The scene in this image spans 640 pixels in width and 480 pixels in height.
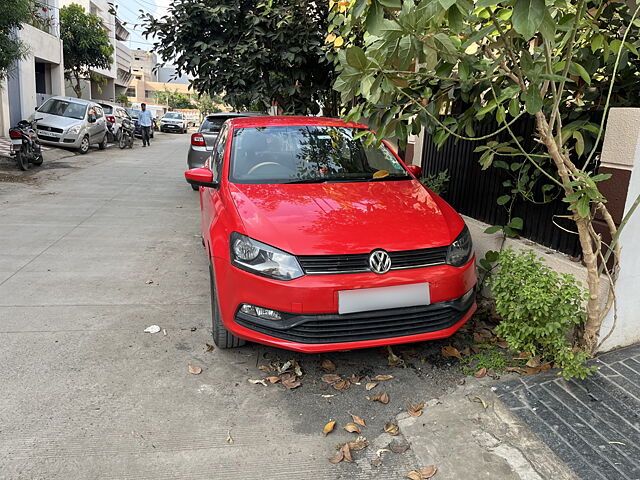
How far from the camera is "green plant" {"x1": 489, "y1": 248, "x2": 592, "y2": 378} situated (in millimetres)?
3051

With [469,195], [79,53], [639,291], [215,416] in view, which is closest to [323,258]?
→ [215,416]

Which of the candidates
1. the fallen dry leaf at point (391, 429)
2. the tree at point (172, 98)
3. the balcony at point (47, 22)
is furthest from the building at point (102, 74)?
the fallen dry leaf at point (391, 429)

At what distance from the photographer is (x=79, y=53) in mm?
25969

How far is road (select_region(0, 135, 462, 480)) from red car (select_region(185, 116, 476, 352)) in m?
0.35

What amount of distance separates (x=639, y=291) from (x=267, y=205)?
253 cm

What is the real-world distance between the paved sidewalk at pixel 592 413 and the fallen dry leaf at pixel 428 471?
0.65 metres

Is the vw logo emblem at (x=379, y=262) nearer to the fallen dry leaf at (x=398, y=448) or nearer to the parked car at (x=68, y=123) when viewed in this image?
the fallen dry leaf at (x=398, y=448)

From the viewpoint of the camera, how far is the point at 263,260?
3.04 m

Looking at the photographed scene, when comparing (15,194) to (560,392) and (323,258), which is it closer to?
(323,258)

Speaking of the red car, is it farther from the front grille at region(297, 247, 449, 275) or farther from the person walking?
the person walking

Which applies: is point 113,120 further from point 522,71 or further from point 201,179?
point 522,71

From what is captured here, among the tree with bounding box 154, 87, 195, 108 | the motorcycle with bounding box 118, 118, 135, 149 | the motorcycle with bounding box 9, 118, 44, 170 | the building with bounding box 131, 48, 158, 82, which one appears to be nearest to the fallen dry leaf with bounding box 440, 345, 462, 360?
the motorcycle with bounding box 9, 118, 44, 170

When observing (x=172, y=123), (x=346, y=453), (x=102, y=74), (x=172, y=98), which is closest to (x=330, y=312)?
(x=346, y=453)

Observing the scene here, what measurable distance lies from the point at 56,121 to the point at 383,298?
1598 centimetres
